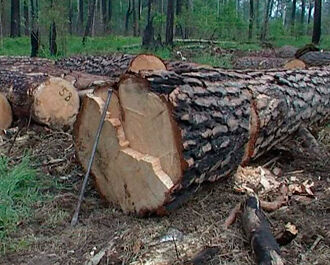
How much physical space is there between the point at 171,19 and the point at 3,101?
10.4m

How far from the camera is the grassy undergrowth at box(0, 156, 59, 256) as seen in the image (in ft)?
8.16

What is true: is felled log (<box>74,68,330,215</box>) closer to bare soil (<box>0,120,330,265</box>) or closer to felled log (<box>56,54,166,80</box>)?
bare soil (<box>0,120,330,265</box>)

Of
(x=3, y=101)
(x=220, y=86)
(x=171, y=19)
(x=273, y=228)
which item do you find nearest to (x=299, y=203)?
(x=273, y=228)

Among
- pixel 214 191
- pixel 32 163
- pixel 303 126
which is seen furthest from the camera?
pixel 303 126

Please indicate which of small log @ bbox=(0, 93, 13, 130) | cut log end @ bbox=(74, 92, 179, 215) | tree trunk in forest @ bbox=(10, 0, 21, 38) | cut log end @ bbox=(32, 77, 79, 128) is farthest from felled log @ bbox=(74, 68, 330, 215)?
tree trunk in forest @ bbox=(10, 0, 21, 38)

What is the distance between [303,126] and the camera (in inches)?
166

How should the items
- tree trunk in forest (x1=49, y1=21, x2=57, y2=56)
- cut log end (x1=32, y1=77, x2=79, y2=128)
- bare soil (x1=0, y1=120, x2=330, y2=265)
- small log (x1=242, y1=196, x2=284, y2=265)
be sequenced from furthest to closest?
tree trunk in forest (x1=49, y1=21, x2=57, y2=56)
cut log end (x1=32, y1=77, x2=79, y2=128)
bare soil (x1=0, y1=120, x2=330, y2=265)
small log (x1=242, y1=196, x2=284, y2=265)

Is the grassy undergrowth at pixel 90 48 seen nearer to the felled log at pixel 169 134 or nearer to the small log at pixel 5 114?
the small log at pixel 5 114

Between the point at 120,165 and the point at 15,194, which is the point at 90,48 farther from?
the point at 120,165

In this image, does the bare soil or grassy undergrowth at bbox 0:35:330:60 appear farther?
grassy undergrowth at bbox 0:35:330:60

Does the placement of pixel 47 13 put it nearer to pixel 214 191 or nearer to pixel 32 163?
pixel 32 163

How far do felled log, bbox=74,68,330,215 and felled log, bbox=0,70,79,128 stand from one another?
144 centimetres

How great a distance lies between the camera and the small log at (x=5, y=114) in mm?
4555

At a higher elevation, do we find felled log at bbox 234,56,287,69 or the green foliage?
felled log at bbox 234,56,287,69
